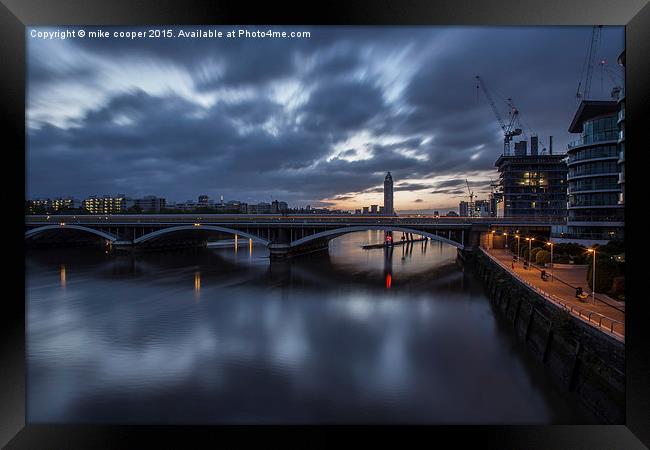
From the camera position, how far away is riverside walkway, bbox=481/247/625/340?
394 inches

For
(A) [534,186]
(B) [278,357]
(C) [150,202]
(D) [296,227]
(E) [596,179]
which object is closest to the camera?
(B) [278,357]

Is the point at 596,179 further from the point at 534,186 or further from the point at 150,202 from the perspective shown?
the point at 150,202

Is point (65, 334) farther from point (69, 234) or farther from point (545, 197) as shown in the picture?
point (545, 197)

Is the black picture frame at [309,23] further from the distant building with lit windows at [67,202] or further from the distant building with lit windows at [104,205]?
the distant building with lit windows at [67,202]

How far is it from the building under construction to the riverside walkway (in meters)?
59.4

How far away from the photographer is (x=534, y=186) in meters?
74.2

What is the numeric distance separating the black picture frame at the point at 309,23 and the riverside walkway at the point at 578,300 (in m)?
3.53

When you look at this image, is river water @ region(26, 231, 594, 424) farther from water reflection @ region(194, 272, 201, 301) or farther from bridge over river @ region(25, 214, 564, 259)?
bridge over river @ region(25, 214, 564, 259)

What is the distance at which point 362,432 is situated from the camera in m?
6.15

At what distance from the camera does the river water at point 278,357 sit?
1046 centimetres

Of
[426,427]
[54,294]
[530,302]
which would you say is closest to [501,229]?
[530,302]

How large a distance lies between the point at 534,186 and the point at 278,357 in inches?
3073

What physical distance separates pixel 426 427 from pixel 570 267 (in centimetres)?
2192

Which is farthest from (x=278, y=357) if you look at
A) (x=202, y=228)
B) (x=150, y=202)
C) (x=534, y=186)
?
(x=150, y=202)
